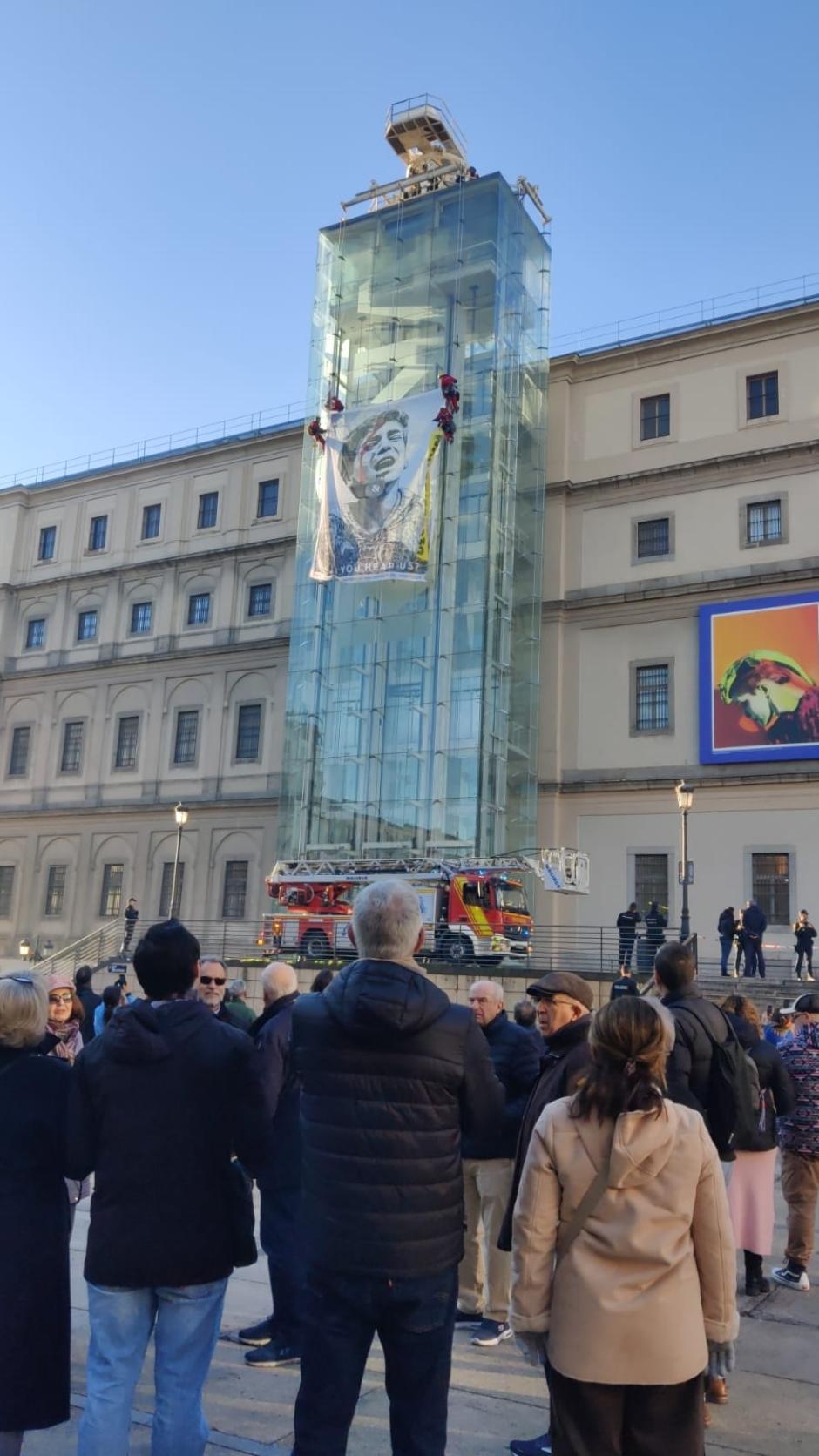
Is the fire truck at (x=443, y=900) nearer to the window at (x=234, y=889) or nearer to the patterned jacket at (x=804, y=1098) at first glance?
the window at (x=234, y=889)

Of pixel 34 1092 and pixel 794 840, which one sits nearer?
pixel 34 1092

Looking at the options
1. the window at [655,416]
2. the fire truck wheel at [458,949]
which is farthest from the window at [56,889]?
the window at [655,416]

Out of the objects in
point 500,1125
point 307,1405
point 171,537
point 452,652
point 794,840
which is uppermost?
point 171,537

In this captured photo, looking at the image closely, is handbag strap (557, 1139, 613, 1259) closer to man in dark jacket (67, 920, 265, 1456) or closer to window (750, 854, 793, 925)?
man in dark jacket (67, 920, 265, 1456)

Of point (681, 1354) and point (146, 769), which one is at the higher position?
point (146, 769)

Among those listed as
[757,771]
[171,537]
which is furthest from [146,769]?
[757,771]

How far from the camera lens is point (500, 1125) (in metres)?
4.27

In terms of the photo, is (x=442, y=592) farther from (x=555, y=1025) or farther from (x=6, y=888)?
(x=555, y=1025)

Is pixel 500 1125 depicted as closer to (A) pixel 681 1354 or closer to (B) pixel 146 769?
(A) pixel 681 1354

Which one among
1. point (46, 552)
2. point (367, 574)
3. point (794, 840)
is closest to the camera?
point (794, 840)

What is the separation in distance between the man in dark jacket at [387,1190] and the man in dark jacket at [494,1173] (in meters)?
2.80

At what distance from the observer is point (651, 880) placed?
30.2m

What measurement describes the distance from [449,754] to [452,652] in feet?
9.53

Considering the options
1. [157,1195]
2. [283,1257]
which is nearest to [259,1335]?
[283,1257]
